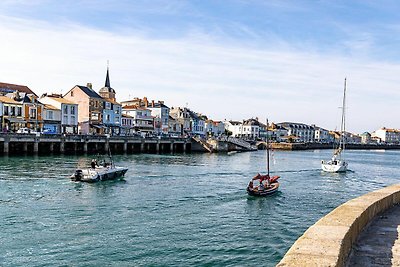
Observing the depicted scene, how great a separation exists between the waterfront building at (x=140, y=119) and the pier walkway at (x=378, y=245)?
105 metres

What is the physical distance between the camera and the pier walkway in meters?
7.22

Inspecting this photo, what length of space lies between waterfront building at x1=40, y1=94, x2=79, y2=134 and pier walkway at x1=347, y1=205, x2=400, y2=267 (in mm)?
83681

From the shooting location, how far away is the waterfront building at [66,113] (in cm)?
8794

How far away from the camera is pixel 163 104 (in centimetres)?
12794

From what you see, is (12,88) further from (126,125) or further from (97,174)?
(97,174)

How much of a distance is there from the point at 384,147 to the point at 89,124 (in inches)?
5642

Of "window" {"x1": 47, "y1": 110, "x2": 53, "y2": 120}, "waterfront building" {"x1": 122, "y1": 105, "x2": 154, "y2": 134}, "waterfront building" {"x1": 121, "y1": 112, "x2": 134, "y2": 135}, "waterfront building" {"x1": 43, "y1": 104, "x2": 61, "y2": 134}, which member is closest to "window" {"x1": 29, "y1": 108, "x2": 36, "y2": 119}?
"waterfront building" {"x1": 43, "y1": 104, "x2": 61, "y2": 134}

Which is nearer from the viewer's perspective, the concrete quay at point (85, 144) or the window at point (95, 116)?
the concrete quay at point (85, 144)

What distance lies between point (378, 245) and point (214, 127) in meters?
169

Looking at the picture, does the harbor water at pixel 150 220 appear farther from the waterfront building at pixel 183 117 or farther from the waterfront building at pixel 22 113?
the waterfront building at pixel 183 117

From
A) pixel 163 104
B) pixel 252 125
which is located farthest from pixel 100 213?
pixel 252 125

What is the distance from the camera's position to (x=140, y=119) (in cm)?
11500

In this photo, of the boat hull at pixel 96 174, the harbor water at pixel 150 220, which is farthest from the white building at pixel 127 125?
the boat hull at pixel 96 174

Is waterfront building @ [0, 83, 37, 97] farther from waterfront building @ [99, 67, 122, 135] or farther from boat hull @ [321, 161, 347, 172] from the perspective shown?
boat hull @ [321, 161, 347, 172]
